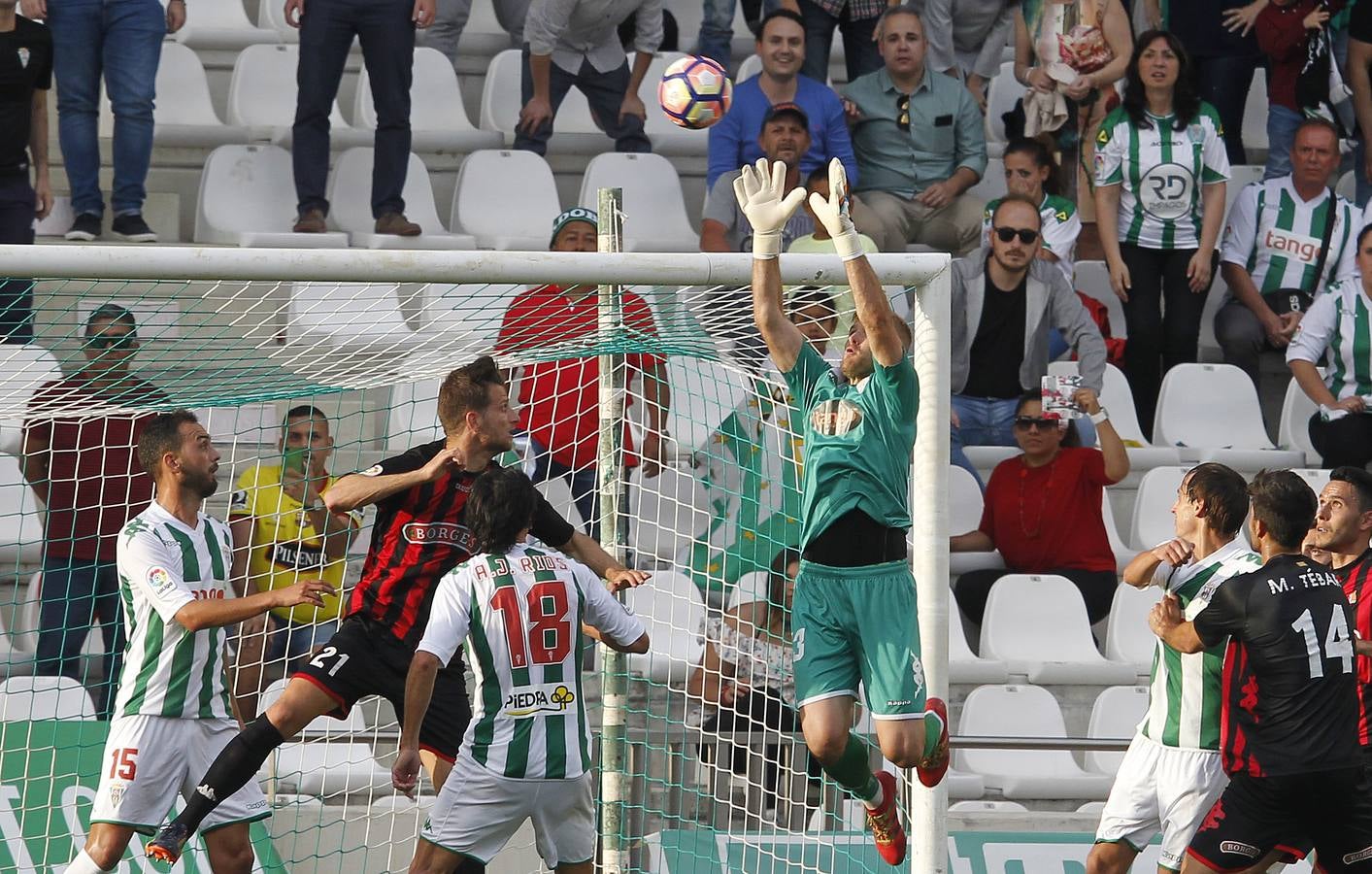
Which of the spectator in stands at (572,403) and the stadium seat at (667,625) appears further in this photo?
the stadium seat at (667,625)

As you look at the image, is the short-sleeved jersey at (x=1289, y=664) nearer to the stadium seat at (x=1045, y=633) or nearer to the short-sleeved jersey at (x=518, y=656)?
the short-sleeved jersey at (x=518, y=656)

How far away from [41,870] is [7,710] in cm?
63

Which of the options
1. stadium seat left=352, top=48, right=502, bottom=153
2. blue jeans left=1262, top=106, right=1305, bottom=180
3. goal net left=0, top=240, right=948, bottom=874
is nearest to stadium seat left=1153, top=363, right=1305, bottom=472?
blue jeans left=1262, top=106, right=1305, bottom=180

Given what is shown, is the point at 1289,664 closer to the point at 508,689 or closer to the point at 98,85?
the point at 508,689

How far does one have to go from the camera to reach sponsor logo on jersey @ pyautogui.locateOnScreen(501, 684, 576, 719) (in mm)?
5582

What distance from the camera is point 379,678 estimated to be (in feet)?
20.0

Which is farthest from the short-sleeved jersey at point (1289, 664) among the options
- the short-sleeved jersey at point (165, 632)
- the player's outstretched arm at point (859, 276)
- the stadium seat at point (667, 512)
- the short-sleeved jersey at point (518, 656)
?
the short-sleeved jersey at point (165, 632)

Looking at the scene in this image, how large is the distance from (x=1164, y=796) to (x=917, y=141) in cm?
452

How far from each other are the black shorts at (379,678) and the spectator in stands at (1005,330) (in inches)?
132

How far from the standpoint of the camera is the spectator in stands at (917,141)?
31.4 feet

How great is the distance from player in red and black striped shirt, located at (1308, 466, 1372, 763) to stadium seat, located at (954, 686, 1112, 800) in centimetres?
162

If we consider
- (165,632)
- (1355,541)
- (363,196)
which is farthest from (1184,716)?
(363,196)

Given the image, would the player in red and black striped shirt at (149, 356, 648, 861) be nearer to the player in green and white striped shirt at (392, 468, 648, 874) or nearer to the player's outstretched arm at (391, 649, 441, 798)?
the player's outstretched arm at (391, 649, 441, 798)

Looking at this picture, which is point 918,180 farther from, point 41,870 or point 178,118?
point 41,870
